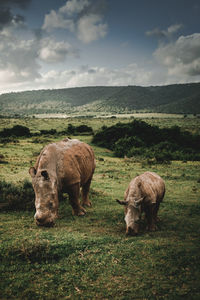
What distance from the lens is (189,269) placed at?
6086 millimetres

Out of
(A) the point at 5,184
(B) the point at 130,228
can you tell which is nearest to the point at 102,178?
(A) the point at 5,184

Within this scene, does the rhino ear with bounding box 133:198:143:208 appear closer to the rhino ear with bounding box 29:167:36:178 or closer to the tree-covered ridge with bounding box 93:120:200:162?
the rhino ear with bounding box 29:167:36:178

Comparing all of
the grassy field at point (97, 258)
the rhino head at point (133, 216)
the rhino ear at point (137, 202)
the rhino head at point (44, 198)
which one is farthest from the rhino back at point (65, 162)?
the rhino ear at point (137, 202)

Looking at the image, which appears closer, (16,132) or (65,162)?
(65,162)

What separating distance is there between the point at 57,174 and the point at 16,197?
403 centimetres

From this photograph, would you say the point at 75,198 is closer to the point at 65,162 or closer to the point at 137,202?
the point at 65,162

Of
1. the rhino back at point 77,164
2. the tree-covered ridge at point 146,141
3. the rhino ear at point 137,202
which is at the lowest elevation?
the tree-covered ridge at point 146,141

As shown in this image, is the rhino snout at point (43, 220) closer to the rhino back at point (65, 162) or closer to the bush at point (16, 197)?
the rhino back at point (65, 162)

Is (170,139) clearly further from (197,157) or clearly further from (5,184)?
(5,184)

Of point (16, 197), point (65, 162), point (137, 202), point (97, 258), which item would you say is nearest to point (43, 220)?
point (65, 162)

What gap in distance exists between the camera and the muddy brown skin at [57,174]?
8609 millimetres

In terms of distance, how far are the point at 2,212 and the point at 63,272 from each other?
648 centimetres

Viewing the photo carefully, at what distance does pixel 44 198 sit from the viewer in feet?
28.1

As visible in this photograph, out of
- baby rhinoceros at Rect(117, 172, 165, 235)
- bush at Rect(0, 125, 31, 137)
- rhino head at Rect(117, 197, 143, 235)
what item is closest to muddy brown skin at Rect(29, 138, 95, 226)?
baby rhinoceros at Rect(117, 172, 165, 235)
